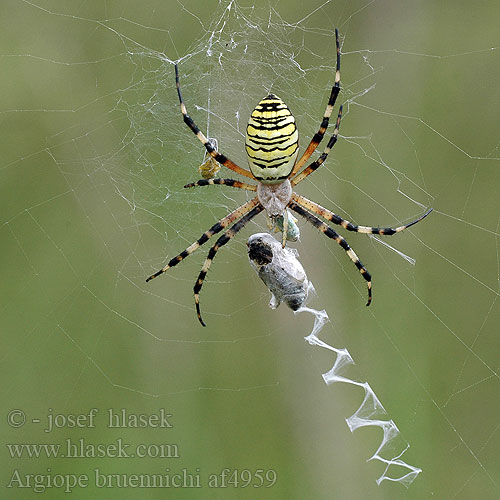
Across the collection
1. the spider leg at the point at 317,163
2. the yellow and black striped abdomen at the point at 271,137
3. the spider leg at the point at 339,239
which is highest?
the spider leg at the point at 317,163

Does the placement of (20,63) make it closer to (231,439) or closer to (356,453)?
(231,439)

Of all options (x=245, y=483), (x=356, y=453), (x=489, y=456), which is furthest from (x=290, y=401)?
(x=489, y=456)

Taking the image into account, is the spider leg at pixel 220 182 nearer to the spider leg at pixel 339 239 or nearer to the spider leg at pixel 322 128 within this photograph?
the spider leg at pixel 322 128

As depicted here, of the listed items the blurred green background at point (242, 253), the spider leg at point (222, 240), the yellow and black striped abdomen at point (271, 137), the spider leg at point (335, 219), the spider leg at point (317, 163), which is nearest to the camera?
the yellow and black striped abdomen at point (271, 137)

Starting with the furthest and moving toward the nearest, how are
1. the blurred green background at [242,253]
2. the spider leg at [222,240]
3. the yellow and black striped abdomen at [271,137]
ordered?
the spider leg at [222,240], the blurred green background at [242,253], the yellow and black striped abdomen at [271,137]

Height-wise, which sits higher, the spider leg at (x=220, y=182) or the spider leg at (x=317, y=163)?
the spider leg at (x=220, y=182)

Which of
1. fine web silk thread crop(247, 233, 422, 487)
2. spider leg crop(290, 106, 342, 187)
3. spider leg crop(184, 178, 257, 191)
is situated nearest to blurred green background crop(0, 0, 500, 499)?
fine web silk thread crop(247, 233, 422, 487)

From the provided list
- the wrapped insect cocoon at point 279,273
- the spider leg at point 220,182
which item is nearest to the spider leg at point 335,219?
the spider leg at point 220,182

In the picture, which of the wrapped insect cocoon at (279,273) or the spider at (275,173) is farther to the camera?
the wrapped insect cocoon at (279,273)
